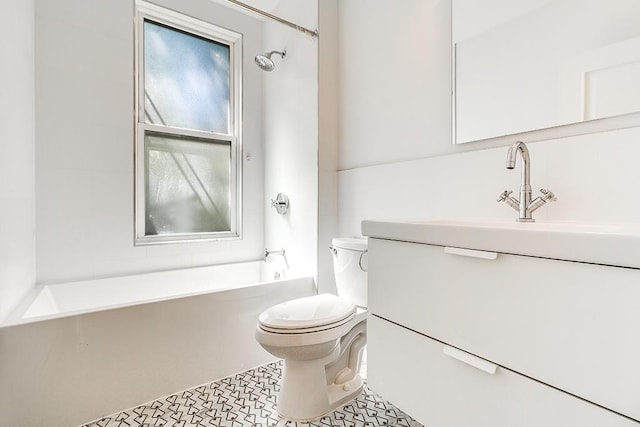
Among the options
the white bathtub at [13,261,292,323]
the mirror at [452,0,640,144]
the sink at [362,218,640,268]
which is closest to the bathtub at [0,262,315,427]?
the white bathtub at [13,261,292,323]

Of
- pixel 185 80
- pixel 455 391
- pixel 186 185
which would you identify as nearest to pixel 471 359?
pixel 455 391

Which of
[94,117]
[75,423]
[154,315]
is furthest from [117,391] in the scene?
[94,117]

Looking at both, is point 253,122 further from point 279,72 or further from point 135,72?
point 135,72

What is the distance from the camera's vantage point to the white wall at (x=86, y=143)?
181 cm

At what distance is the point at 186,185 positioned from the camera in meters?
2.36

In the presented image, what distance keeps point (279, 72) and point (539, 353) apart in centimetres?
240

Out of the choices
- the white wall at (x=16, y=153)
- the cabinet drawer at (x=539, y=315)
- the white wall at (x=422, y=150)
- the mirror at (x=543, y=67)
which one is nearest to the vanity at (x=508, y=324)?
the cabinet drawer at (x=539, y=315)

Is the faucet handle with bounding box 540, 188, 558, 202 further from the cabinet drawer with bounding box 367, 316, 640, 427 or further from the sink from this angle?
the cabinet drawer with bounding box 367, 316, 640, 427

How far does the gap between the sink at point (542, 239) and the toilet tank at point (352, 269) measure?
1.61 ft

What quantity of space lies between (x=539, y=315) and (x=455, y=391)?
12.7 inches

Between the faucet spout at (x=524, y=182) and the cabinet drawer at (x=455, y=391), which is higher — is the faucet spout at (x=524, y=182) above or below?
above

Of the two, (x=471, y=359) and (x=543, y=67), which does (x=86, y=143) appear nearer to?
(x=471, y=359)

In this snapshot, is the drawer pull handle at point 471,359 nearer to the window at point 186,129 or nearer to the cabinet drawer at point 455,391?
the cabinet drawer at point 455,391

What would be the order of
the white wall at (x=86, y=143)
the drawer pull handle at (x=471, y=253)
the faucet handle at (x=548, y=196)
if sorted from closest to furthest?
the drawer pull handle at (x=471, y=253), the faucet handle at (x=548, y=196), the white wall at (x=86, y=143)
